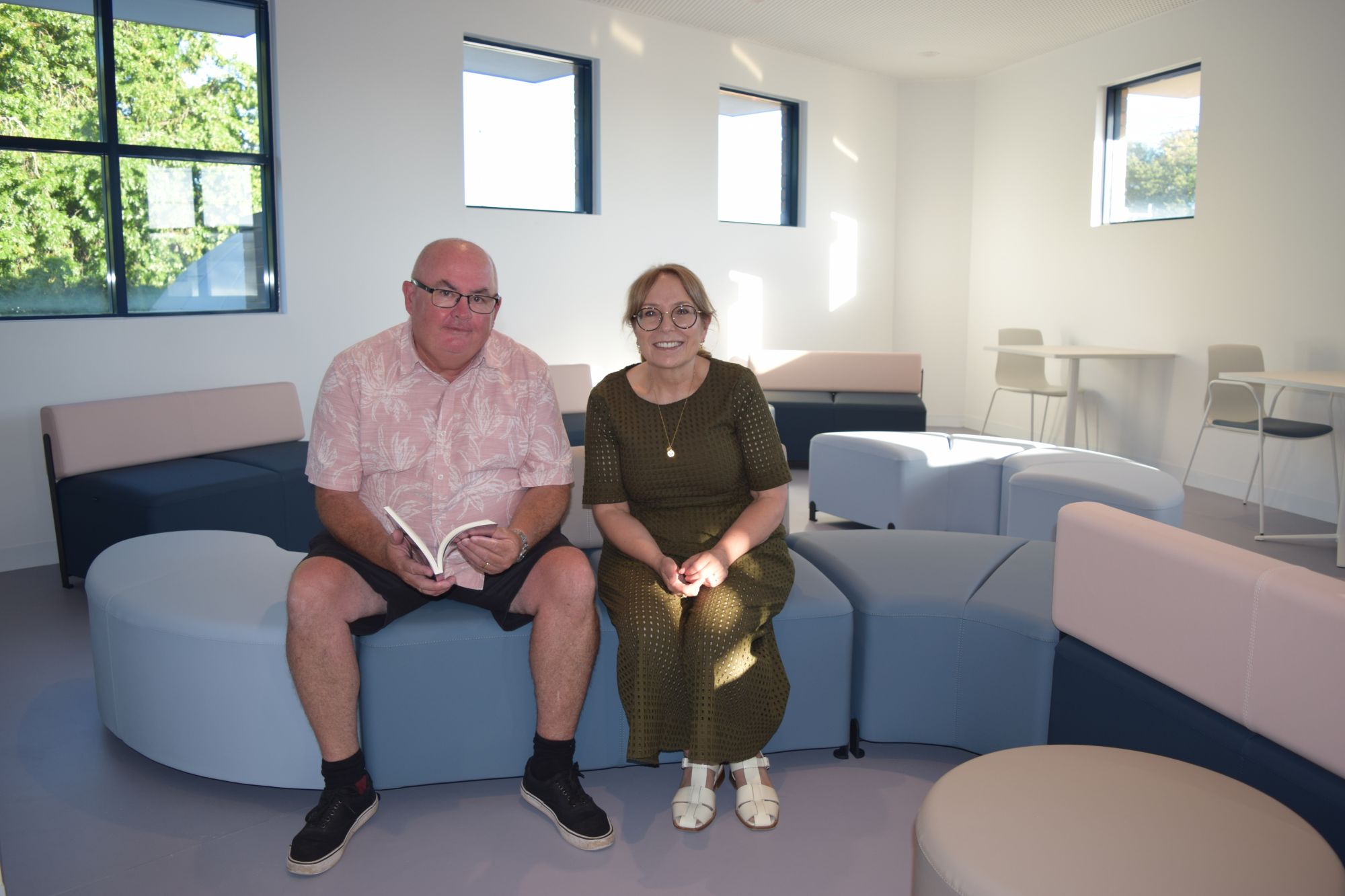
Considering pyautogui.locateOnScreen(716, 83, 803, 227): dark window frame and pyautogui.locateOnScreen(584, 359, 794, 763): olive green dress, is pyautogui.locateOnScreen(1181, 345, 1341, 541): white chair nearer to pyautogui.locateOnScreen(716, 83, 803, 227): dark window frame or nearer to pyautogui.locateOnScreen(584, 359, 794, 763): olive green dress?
pyautogui.locateOnScreen(716, 83, 803, 227): dark window frame

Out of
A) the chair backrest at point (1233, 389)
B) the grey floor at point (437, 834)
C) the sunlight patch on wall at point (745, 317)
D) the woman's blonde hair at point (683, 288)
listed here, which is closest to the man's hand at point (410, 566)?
the grey floor at point (437, 834)

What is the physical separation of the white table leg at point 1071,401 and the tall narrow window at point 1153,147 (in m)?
1.24

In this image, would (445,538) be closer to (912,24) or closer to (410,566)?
(410,566)

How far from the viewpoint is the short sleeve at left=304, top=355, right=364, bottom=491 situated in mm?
2400

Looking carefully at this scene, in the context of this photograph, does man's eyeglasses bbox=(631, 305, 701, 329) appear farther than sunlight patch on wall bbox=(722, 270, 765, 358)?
No

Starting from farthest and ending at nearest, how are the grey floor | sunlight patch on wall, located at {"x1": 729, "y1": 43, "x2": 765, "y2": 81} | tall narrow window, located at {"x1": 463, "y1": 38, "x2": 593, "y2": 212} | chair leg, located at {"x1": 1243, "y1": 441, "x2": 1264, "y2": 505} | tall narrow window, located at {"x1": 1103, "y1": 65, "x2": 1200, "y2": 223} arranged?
sunlight patch on wall, located at {"x1": 729, "y1": 43, "x2": 765, "y2": 81} → tall narrow window, located at {"x1": 1103, "y1": 65, "x2": 1200, "y2": 223} → tall narrow window, located at {"x1": 463, "y1": 38, "x2": 593, "y2": 212} → chair leg, located at {"x1": 1243, "y1": 441, "x2": 1264, "y2": 505} → the grey floor

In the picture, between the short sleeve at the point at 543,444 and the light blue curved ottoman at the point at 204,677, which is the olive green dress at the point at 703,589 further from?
the light blue curved ottoman at the point at 204,677

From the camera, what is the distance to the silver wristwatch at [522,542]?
236 cm

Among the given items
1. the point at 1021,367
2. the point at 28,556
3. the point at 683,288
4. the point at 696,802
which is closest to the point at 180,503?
the point at 28,556

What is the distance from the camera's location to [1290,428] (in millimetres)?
5258

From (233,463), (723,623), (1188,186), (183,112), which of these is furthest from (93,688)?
(1188,186)

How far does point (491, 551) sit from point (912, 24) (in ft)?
20.5

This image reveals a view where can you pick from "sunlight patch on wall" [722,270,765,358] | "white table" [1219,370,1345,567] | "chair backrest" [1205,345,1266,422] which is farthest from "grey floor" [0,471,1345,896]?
"sunlight patch on wall" [722,270,765,358]

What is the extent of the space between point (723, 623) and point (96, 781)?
1662 millimetres
